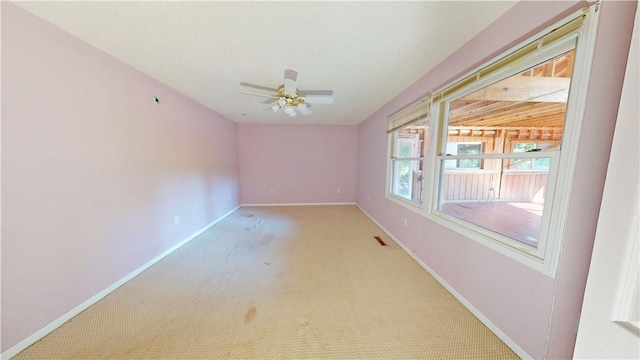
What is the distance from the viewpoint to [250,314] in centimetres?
163

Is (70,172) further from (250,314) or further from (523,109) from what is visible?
(523,109)

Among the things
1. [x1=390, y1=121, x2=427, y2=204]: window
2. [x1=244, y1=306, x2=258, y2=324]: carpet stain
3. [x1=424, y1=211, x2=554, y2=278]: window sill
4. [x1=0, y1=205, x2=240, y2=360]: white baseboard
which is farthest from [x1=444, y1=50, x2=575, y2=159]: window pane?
[x1=0, y1=205, x2=240, y2=360]: white baseboard

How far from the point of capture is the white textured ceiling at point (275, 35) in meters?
1.32

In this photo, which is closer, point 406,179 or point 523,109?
point 523,109

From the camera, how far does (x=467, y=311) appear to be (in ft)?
5.44

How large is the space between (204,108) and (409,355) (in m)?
4.22

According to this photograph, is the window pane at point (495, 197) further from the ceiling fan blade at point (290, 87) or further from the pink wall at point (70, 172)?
the pink wall at point (70, 172)

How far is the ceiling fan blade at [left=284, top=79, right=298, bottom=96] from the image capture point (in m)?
2.18

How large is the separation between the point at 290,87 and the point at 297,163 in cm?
333

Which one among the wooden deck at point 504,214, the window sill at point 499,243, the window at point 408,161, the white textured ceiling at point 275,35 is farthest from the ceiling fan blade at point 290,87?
the wooden deck at point 504,214

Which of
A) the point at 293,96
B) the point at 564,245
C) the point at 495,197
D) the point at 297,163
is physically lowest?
the point at 495,197

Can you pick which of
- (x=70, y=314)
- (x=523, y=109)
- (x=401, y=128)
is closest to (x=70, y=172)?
(x=70, y=314)

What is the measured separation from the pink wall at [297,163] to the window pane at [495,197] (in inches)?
98.6

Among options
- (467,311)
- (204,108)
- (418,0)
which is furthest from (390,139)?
(204,108)
